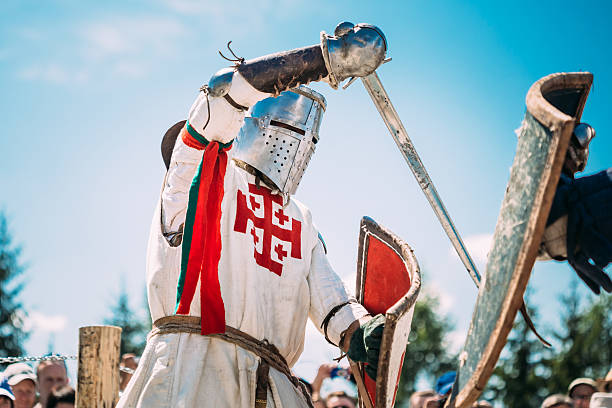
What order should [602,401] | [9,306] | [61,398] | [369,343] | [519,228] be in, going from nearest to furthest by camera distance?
1. [519,228]
2. [369,343]
3. [602,401]
4. [61,398]
5. [9,306]

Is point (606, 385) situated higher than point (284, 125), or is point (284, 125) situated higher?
point (284, 125)

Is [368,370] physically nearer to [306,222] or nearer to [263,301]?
[263,301]

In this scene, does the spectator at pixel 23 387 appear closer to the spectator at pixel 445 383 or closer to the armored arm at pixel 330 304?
the armored arm at pixel 330 304

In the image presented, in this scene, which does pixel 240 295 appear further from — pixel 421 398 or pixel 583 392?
pixel 583 392

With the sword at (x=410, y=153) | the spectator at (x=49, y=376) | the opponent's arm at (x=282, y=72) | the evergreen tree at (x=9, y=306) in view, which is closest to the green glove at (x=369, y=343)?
the sword at (x=410, y=153)

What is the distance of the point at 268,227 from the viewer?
150 inches

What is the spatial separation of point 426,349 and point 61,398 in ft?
81.7

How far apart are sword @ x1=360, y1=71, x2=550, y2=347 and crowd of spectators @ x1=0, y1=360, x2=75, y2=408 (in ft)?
10.1

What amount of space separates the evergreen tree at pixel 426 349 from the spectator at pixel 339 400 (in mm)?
21195

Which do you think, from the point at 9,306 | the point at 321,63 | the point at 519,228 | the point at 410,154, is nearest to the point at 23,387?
the point at 410,154

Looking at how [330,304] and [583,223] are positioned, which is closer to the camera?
[583,223]

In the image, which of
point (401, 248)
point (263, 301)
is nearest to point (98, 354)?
point (263, 301)

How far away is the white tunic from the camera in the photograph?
3291 millimetres

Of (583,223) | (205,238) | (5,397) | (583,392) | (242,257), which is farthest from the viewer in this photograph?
(583,392)
